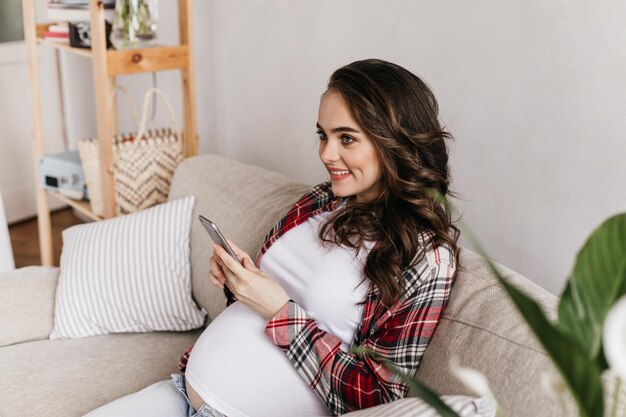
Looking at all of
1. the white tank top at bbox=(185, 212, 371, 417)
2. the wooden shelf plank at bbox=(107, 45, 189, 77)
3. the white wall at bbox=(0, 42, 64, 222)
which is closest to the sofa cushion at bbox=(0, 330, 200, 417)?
the white tank top at bbox=(185, 212, 371, 417)

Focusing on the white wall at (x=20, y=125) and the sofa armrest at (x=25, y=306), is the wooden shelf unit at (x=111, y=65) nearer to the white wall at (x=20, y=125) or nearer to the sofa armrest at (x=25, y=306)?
the sofa armrest at (x=25, y=306)

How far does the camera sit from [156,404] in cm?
154

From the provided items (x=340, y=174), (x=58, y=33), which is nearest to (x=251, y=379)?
(x=340, y=174)

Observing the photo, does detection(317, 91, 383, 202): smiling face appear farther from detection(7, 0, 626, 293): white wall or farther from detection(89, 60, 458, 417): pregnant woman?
detection(7, 0, 626, 293): white wall

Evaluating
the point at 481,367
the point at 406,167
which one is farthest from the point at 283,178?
the point at 481,367

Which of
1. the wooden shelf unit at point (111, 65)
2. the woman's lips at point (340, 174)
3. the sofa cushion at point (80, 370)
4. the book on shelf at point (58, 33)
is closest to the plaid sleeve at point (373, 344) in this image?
the woman's lips at point (340, 174)

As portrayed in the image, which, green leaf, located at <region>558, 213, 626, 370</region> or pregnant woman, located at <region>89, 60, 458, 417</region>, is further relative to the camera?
pregnant woman, located at <region>89, 60, 458, 417</region>

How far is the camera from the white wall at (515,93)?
4.99 feet

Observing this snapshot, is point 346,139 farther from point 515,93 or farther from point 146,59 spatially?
point 146,59

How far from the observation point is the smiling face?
1.44m

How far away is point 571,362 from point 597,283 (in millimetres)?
77

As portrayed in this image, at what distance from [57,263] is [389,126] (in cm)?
239

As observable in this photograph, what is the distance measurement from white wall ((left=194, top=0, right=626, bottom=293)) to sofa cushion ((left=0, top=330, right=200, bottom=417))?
0.85 m

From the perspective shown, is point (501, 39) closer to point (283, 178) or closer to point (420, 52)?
point (420, 52)
